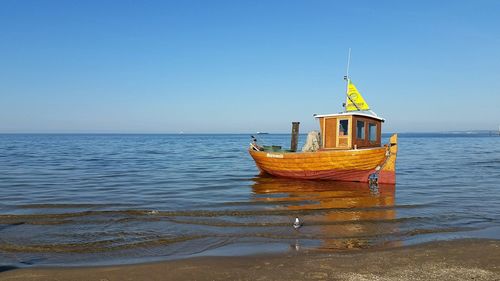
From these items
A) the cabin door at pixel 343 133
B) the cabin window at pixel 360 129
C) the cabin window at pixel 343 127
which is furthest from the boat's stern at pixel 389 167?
the cabin window at pixel 343 127

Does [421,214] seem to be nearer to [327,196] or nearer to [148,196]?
[327,196]

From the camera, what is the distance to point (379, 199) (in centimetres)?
1452

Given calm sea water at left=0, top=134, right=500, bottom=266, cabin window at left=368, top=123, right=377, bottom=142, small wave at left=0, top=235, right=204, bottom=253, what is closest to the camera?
small wave at left=0, top=235, right=204, bottom=253

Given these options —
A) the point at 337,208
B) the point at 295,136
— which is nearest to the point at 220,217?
the point at 337,208

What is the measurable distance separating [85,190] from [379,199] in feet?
36.4

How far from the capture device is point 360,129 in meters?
19.0

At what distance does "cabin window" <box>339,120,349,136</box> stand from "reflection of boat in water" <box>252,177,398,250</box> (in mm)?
2217

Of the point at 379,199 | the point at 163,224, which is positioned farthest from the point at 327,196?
the point at 163,224

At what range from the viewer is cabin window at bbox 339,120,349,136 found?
1867 centimetres

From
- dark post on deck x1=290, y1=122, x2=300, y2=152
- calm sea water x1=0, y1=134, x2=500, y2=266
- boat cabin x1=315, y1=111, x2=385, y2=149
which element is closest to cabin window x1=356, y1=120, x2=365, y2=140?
boat cabin x1=315, y1=111, x2=385, y2=149

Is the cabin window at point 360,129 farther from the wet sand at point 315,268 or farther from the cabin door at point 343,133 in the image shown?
the wet sand at point 315,268

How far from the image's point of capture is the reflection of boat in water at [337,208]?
916 centimetres

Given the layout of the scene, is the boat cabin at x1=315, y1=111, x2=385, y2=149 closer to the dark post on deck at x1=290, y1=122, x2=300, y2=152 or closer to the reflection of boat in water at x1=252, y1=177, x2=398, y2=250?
the reflection of boat in water at x1=252, y1=177, x2=398, y2=250

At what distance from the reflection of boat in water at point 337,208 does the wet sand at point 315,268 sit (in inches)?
46.2
